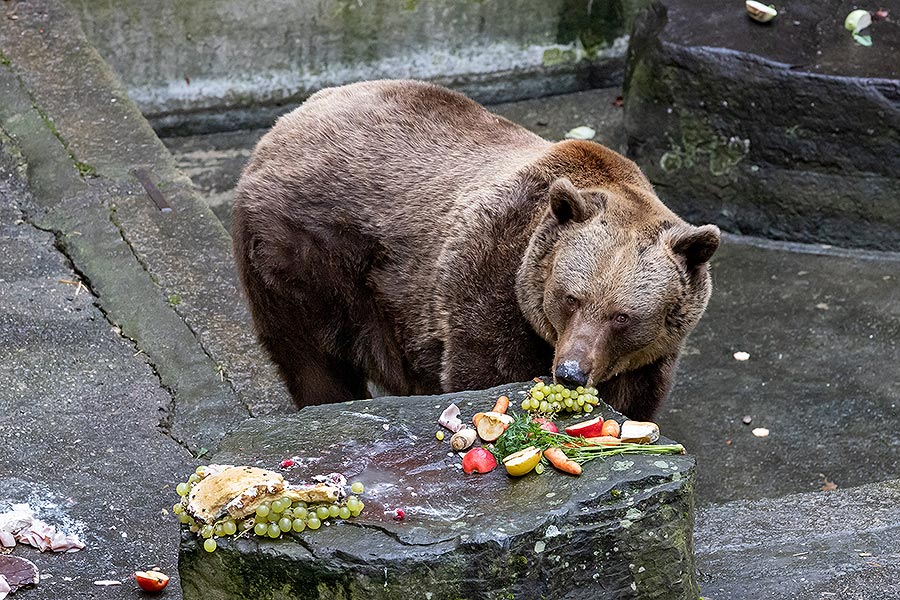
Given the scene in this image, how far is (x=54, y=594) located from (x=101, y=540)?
1.46 feet

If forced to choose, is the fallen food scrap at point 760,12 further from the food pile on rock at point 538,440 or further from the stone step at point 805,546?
the food pile on rock at point 538,440

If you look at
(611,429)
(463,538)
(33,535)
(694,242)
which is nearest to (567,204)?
(694,242)

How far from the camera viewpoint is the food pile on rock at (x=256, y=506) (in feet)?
11.5

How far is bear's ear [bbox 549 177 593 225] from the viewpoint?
15.9ft

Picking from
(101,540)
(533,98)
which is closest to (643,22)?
(533,98)

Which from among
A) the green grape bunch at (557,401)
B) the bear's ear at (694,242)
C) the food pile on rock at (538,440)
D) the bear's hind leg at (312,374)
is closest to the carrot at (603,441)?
the food pile on rock at (538,440)

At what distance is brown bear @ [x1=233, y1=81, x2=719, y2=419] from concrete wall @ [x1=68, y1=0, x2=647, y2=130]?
166 inches

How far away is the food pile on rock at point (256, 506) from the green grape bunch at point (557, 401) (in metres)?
0.78

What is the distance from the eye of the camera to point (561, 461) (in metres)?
3.77

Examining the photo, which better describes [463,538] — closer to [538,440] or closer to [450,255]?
[538,440]

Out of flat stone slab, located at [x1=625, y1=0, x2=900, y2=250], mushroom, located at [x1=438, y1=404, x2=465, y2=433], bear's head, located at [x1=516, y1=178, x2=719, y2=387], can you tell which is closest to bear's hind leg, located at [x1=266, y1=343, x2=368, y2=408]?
bear's head, located at [x1=516, y1=178, x2=719, y2=387]

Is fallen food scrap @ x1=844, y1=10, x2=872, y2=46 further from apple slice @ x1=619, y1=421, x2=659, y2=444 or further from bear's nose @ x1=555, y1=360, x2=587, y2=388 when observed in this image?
apple slice @ x1=619, y1=421, x2=659, y2=444

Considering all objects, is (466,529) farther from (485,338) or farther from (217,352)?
(217,352)

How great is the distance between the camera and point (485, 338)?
5164mm
